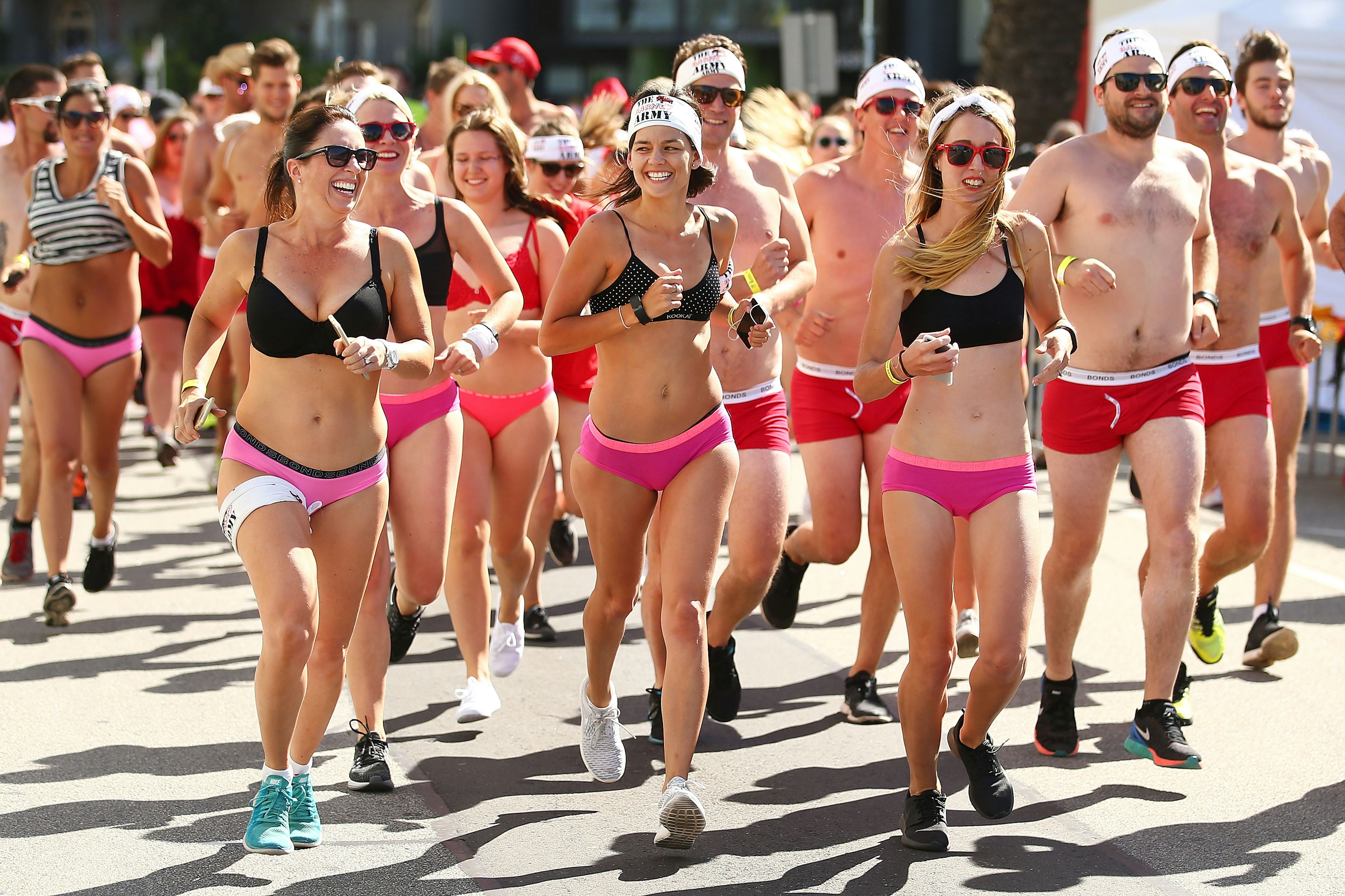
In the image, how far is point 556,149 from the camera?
7.49m

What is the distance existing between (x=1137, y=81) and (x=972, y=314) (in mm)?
1438

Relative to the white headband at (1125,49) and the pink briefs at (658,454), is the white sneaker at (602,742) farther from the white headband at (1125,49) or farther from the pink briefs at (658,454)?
the white headband at (1125,49)

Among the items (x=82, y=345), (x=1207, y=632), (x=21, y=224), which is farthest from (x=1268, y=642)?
(x=21, y=224)

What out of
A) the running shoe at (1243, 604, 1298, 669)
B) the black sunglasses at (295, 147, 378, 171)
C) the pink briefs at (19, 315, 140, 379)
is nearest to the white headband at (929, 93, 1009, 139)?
the black sunglasses at (295, 147, 378, 171)

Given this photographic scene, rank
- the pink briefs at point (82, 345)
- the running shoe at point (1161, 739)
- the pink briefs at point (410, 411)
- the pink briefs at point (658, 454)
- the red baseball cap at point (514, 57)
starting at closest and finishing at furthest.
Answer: the pink briefs at point (658, 454) → the running shoe at point (1161, 739) → the pink briefs at point (410, 411) → the pink briefs at point (82, 345) → the red baseball cap at point (514, 57)

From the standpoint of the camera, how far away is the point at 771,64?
39.0 metres

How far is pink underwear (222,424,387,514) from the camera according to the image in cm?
447

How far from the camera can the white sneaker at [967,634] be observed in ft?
21.9

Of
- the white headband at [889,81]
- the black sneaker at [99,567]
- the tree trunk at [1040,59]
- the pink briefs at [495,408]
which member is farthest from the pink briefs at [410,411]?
the tree trunk at [1040,59]

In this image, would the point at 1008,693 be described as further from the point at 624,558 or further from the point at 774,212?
the point at 774,212

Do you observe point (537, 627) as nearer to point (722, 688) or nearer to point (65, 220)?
point (722, 688)

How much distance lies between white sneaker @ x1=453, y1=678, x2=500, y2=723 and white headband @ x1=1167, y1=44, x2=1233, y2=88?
3.46 meters

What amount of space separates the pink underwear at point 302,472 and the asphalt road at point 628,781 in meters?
1.05

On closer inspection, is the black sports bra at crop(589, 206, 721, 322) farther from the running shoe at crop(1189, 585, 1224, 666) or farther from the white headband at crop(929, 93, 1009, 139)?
the running shoe at crop(1189, 585, 1224, 666)
